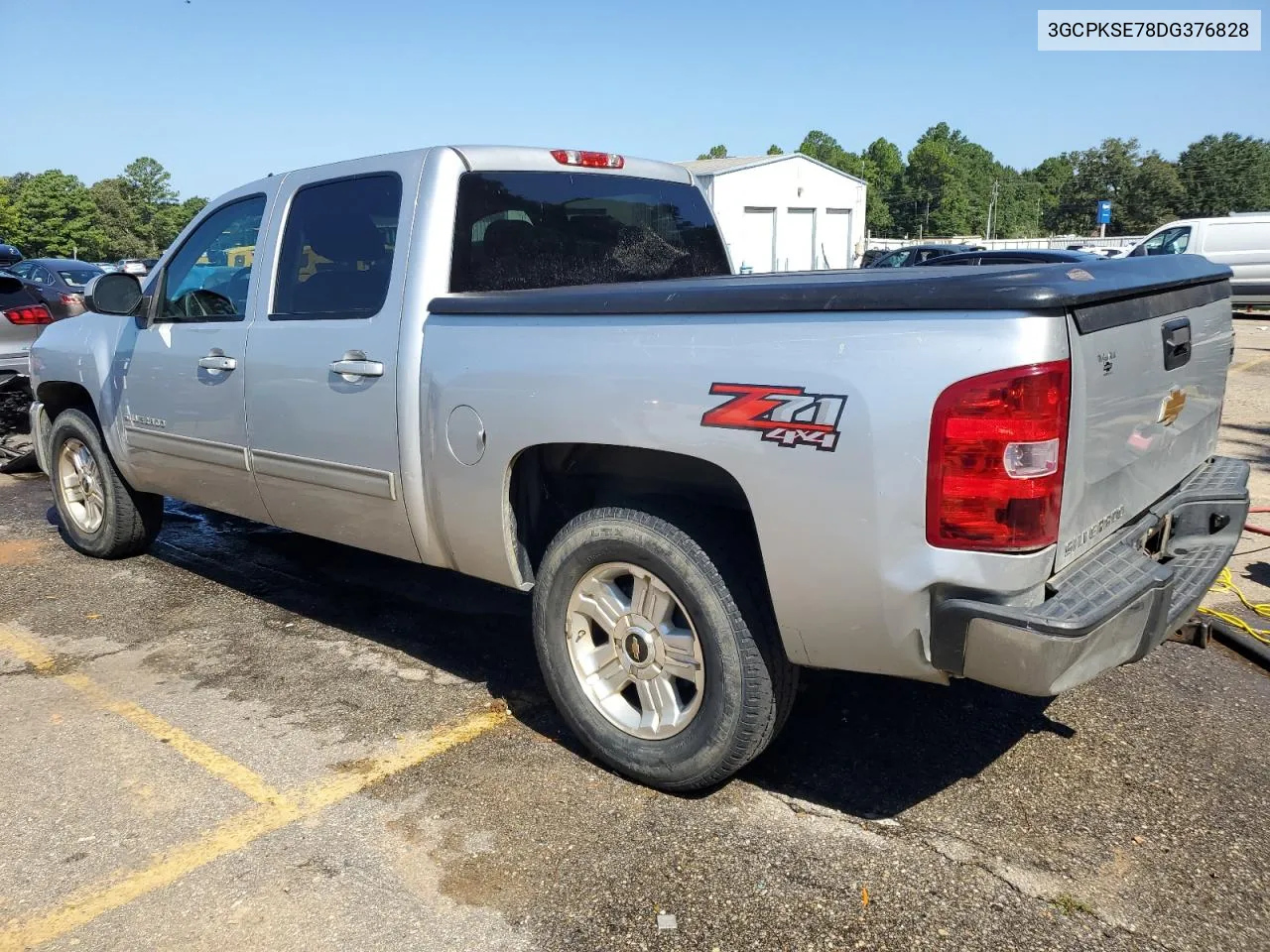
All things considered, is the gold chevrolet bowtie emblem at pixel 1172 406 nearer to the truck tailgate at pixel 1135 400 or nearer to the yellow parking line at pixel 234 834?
the truck tailgate at pixel 1135 400

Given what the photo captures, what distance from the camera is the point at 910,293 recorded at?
243 cm

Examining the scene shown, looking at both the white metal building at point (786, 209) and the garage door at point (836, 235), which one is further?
the garage door at point (836, 235)

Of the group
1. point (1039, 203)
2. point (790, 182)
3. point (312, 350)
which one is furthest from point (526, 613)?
point (1039, 203)

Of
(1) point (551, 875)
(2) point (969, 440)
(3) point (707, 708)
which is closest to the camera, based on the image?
(2) point (969, 440)

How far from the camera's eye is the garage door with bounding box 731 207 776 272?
158 feet

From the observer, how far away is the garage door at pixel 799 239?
50.3 meters

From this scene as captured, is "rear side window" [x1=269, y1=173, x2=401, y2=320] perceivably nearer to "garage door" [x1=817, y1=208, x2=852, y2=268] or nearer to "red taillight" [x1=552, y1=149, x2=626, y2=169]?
"red taillight" [x1=552, y1=149, x2=626, y2=169]

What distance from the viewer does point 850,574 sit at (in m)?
2.59

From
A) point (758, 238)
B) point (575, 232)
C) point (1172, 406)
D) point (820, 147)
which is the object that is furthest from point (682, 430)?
point (820, 147)

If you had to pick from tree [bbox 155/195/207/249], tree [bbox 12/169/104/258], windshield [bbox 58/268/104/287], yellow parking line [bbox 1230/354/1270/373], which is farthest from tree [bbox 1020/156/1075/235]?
windshield [bbox 58/268/104/287]

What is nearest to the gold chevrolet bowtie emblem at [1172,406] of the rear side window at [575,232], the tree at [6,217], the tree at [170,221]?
the rear side window at [575,232]

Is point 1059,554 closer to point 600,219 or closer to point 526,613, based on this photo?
point 600,219

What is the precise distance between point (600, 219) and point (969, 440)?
238 centimetres

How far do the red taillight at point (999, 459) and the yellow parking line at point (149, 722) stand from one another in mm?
2230
